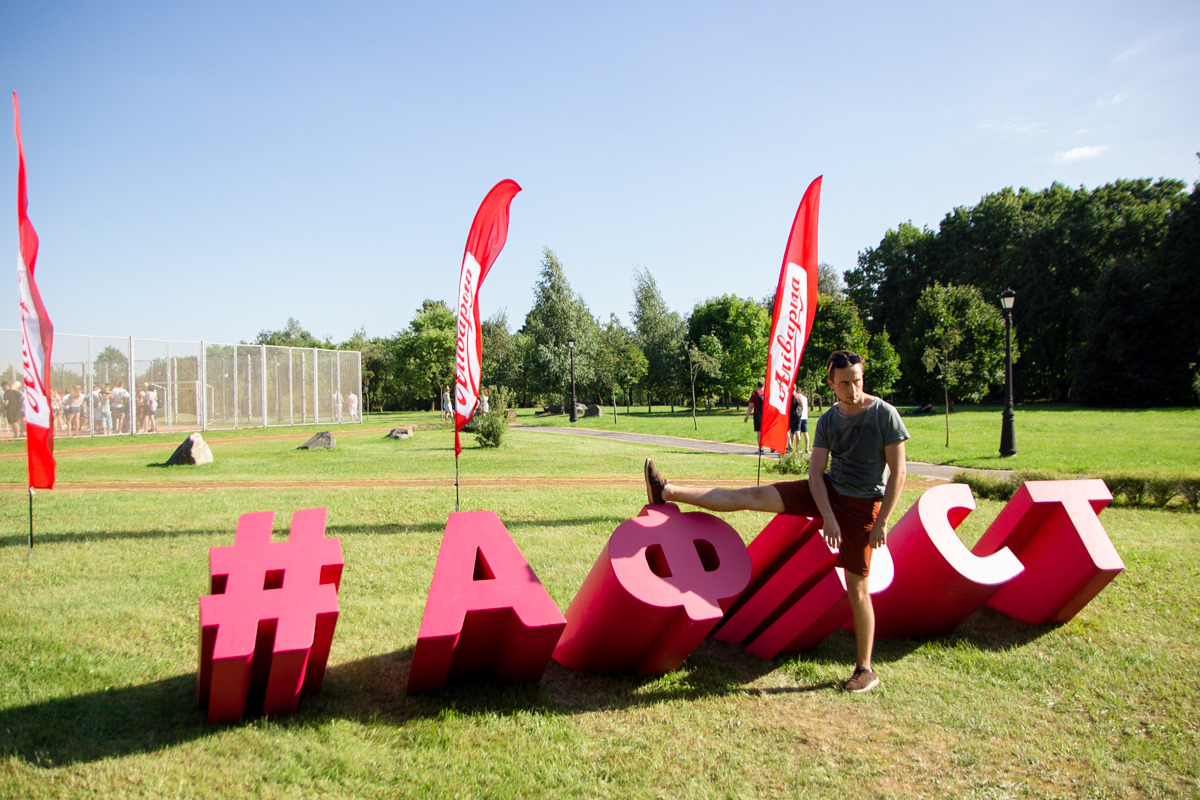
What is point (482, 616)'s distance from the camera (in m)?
3.63

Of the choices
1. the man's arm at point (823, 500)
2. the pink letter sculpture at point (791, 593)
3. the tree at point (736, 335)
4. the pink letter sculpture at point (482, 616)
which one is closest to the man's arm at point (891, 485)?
the man's arm at point (823, 500)

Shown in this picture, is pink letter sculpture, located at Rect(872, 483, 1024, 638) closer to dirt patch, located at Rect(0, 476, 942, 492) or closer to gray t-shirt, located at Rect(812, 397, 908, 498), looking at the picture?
gray t-shirt, located at Rect(812, 397, 908, 498)

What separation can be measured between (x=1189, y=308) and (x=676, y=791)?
4159cm

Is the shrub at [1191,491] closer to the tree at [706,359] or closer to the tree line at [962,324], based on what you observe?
the tree line at [962,324]

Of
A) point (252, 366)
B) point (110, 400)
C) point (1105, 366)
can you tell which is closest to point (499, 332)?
point (252, 366)

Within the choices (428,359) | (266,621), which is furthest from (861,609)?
(428,359)

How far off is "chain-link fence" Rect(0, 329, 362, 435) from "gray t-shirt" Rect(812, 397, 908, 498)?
22.2 metres

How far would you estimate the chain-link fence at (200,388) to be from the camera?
76.4 ft

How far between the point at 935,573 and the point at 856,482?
3.74 ft

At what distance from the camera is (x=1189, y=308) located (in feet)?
107

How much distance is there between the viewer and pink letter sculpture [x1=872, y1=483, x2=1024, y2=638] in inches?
175

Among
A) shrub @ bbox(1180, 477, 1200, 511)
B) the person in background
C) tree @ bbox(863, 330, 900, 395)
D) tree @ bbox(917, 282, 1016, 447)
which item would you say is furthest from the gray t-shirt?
tree @ bbox(863, 330, 900, 395)

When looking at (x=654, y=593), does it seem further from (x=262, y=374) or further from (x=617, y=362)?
(x=617, y=362)

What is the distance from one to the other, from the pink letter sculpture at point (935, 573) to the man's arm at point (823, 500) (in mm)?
999
